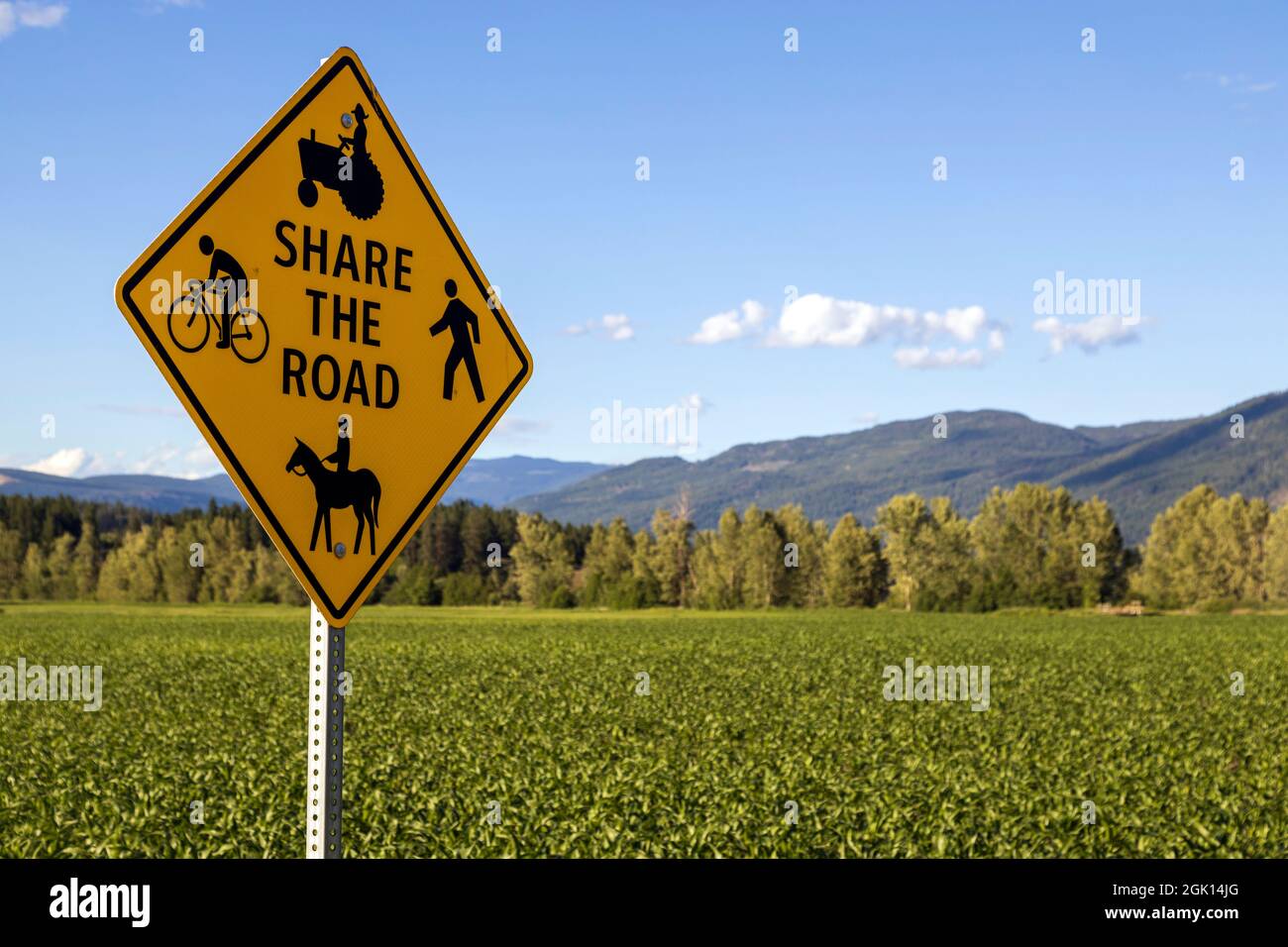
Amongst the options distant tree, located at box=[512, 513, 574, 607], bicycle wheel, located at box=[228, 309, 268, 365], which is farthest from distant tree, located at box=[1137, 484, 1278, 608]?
bicycle wheel, located at box=[228, 309, 268, 365]

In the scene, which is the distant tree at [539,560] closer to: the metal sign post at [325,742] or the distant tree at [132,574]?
the distant tree at [132,574]

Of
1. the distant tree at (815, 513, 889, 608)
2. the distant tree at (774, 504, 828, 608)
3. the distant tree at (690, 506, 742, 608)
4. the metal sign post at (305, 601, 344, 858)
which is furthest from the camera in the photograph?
the distant tree at (774, 504, 828, 608)

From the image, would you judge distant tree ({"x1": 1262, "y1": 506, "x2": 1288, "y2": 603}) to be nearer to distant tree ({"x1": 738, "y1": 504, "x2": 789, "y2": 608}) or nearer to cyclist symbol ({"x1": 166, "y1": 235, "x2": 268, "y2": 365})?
distant tree ({"x1": 738, "y1": 504, "x2": 789, "y2": 608})

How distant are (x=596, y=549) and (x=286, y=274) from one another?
133887mm

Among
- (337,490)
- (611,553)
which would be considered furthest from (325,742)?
(611,553)

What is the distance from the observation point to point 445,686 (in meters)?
33.2

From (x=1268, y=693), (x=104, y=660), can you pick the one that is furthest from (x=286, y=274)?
(x=104, y=660)

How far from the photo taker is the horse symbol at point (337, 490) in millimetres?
4254

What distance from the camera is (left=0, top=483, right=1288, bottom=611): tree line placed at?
128m

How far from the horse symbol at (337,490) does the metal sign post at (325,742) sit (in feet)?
1.09

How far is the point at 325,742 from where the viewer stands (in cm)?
411

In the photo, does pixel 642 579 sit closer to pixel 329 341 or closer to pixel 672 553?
pixel 672 553

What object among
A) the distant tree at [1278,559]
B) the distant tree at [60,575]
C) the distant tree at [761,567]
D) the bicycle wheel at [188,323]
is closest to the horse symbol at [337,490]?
the bicycle wheel at [188,323]
